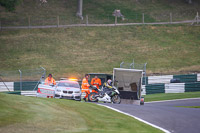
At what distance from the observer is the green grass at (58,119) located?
9.97 m

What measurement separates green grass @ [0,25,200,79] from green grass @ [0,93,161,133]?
21274 mm

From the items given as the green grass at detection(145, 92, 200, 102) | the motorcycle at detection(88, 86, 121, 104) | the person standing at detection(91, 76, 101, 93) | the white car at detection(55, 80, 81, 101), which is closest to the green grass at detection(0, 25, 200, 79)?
the green grass at detection(145, 92, 200, 102)

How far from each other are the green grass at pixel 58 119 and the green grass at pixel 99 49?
69.8 ft

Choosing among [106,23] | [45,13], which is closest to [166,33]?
[106,23]

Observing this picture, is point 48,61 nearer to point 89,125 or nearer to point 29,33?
point 29,33

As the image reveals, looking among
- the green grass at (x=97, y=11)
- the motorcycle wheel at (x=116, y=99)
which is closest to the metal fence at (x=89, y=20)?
the green grass at (x=97, y=11)

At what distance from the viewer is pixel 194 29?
48156 millimetres

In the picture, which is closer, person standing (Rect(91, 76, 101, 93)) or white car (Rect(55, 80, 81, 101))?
white car (Rect(55, 80, 81, 101))

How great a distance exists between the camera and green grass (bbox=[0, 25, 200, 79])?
37344 mm

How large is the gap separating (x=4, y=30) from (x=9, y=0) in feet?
15.4

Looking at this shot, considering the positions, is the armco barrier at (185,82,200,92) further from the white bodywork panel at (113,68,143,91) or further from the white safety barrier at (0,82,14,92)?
the white safety barrier at (0,82,14,92)

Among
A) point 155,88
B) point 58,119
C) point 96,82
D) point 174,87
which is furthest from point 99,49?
point 58,119

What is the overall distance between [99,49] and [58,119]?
31067mm

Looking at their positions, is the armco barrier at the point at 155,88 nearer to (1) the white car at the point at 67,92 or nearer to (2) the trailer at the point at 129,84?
(2) the trailer at the point at 129,84
